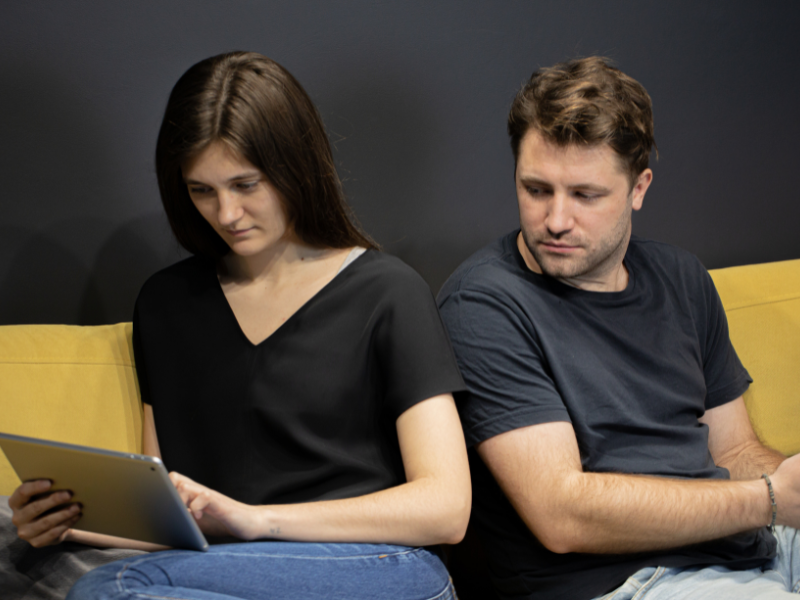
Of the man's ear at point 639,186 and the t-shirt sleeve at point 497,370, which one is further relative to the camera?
the man's ear at point 639,186

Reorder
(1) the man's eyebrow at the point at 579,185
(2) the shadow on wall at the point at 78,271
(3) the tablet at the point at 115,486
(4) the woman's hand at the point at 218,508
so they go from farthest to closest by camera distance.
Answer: (2) the shadow on wall at the point at 78,271, (1) the man's eyebrow at the point at 579,185, (4) the woman's hand at the point at 218,508, (3) the tablet at the point at 115,486

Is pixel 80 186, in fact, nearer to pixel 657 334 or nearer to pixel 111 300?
pixel 111 300

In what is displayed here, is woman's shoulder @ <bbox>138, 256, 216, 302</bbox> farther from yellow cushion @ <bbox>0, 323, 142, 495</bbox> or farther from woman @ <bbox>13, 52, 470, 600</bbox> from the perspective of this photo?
yellow cushion @ <bbox>0, 323, 142, 495</bbox>

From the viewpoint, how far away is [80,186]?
1.46 meters

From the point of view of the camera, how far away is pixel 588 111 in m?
1.17

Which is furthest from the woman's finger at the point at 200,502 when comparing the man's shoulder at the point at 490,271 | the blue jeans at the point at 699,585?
Result: the blue jeans at the point at 699,585

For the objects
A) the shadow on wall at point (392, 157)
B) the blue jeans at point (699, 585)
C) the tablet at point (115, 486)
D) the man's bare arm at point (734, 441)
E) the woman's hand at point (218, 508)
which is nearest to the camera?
the tablet at point (115, 486)

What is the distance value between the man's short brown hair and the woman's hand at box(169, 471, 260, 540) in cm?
78

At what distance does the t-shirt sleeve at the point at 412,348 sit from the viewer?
1.09m

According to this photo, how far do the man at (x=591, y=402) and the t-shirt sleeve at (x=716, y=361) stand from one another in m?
0.07

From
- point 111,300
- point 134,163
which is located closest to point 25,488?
point 111,300

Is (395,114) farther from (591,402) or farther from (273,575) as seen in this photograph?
(273,575)

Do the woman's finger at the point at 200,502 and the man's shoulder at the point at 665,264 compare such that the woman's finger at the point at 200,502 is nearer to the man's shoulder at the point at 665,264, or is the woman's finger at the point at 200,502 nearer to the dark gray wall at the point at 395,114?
the dark gray wall at the point at 395,114

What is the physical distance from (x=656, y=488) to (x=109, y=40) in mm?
1369
